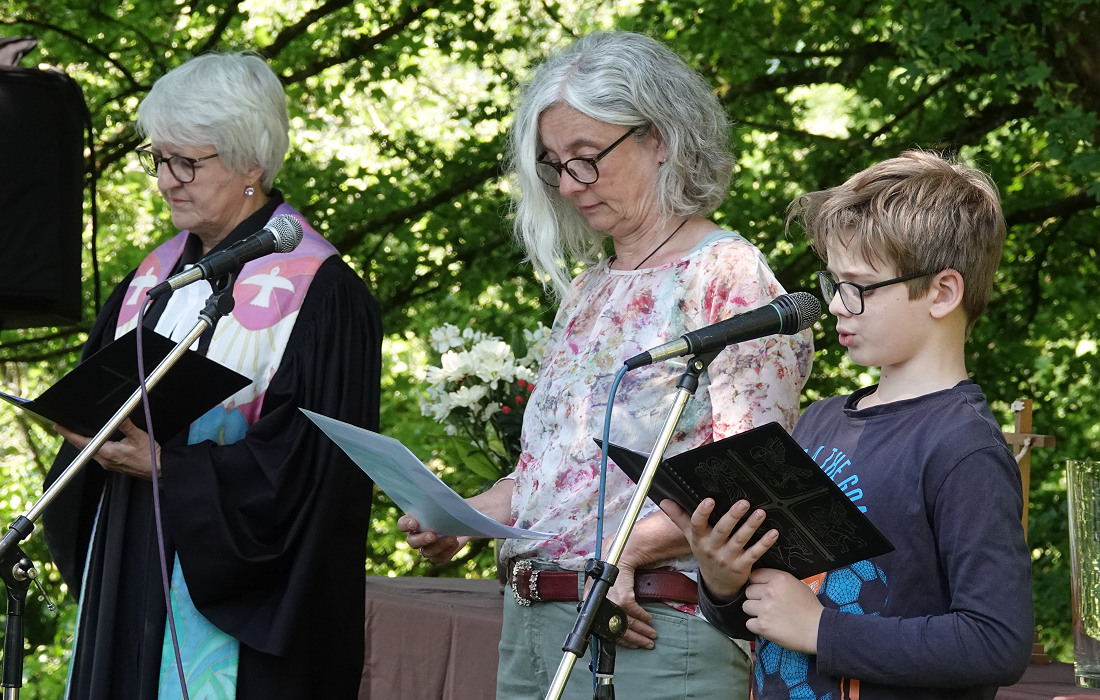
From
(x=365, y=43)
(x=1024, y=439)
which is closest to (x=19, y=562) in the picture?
(x=1024, y=439)

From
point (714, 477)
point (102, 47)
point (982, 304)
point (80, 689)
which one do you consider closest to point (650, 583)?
point (714, 477)

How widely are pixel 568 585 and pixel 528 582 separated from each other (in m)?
0.08

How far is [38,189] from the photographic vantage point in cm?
327

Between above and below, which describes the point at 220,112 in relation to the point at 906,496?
above

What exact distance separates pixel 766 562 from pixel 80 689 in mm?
1617

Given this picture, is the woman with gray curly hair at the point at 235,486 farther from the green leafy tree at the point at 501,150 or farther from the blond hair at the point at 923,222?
the green leafy tree at the point at 501,150

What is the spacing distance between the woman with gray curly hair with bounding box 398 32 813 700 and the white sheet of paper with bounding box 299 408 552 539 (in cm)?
18

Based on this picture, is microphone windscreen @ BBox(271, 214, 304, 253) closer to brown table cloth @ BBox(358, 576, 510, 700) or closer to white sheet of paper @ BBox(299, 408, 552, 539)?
white sheet of paper @ BBox(299, 408, 552, 539)

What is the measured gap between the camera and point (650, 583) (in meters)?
2.00

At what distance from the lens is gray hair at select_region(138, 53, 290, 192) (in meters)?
2.79

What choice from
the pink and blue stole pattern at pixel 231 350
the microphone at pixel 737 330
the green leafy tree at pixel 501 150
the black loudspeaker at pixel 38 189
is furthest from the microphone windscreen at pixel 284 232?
the green leafy tree at pixel 501 150

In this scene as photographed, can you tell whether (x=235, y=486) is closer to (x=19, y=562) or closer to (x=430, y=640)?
(x=19, y=562)

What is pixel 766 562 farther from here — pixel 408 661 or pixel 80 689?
pixel 408 661

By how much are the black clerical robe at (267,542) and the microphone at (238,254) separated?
454 millimetres
